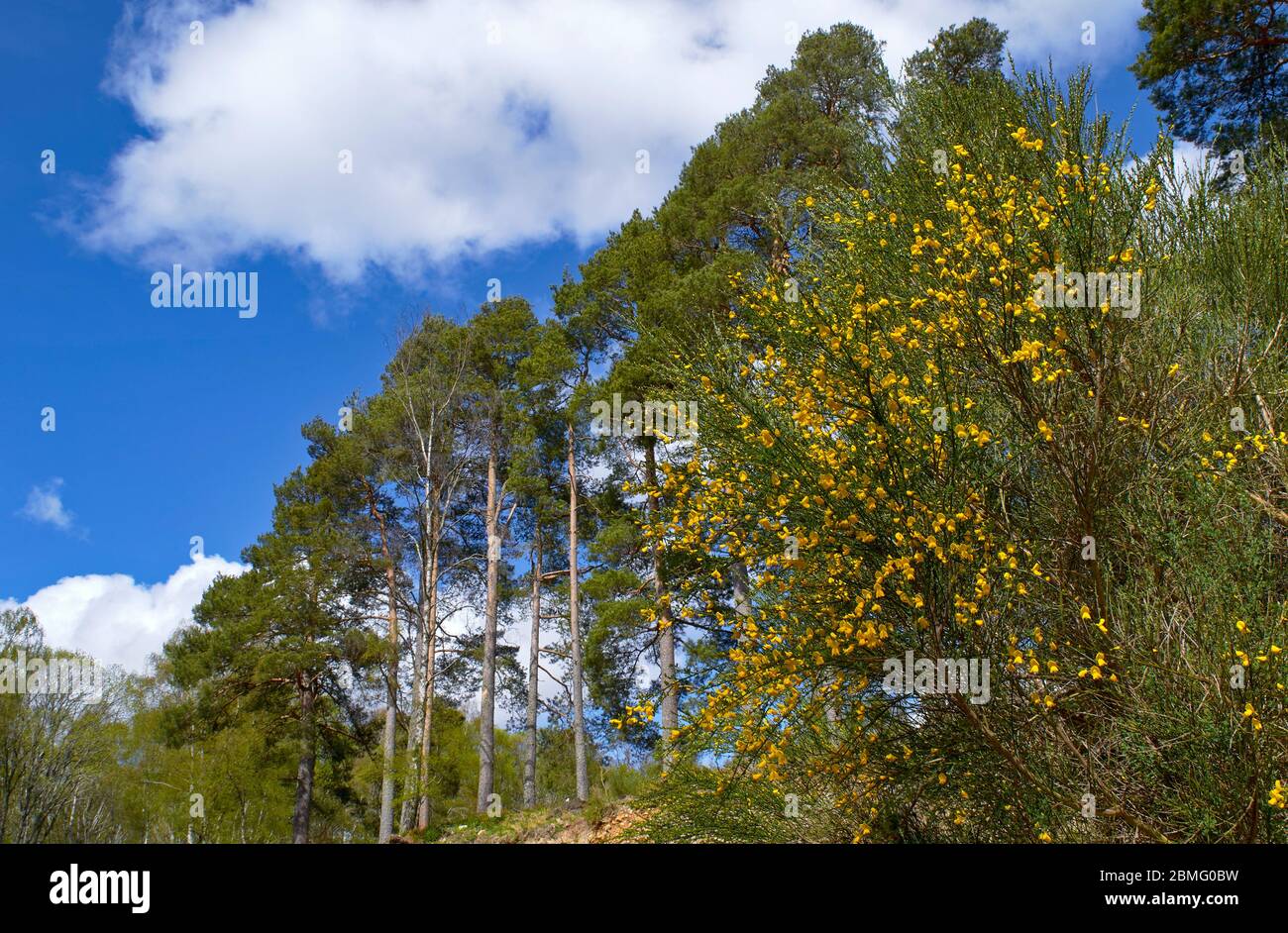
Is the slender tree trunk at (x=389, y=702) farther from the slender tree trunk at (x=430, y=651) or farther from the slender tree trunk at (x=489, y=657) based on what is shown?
the slender tree trunk at (x=489, y=657)

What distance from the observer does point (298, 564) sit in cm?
2302

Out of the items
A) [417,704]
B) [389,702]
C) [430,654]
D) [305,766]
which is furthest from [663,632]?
[305,766]

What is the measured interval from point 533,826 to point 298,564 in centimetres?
1122

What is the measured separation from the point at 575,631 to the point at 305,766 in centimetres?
881

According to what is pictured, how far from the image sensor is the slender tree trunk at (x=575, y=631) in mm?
18844

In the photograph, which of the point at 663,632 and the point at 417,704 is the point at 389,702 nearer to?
the point at 417,704

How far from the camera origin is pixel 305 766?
23047mm

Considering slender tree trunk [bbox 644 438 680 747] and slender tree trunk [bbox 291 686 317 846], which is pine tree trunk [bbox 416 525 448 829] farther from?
slender tree trunk [bbox 644 438 680 747]

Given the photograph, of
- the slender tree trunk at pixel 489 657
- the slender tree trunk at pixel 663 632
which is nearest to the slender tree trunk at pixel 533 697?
the slender tree trunk at pixel 489 657

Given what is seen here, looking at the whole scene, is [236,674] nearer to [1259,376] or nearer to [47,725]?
[47,725]

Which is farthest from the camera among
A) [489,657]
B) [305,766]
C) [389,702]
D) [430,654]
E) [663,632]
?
[305,766]

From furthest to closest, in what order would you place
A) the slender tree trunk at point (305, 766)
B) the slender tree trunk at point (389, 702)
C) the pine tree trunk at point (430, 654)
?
the slender tree trunk at point (305, 766), the pine tree trunk at point (430, 654), the slender tree trunk at point (389, 702)

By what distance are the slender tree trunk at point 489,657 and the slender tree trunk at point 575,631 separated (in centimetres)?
180
